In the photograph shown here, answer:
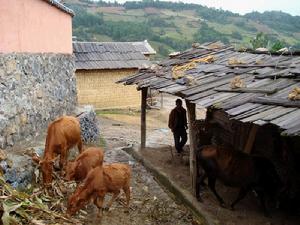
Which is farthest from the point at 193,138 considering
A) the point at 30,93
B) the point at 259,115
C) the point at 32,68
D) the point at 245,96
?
the point at 32,68

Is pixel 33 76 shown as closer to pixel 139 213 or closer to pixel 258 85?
pixel 139 213

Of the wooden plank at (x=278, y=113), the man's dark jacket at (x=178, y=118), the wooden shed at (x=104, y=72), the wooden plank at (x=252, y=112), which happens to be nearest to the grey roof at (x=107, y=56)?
the wooden shed at (x=104, y=72)

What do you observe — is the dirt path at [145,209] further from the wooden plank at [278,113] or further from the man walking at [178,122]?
the wooden plank at [278,113]

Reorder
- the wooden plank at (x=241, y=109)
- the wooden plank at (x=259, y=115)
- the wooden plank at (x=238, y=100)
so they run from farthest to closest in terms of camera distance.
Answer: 1. the wooden plank at (x=238, y=100)
2. the wooden plank at (x=241, y=109)
3. the wooden plank at (x=259, y=115)

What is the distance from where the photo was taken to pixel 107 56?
25.9m

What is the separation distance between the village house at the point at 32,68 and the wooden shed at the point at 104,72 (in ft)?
28.2

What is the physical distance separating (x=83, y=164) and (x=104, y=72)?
55.5ft

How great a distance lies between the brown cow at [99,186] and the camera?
735cm

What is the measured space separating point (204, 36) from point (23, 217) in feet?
237

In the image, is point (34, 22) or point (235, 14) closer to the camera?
point (34, 22)

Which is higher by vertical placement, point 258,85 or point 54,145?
point 258,85

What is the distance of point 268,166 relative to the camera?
8.21 m

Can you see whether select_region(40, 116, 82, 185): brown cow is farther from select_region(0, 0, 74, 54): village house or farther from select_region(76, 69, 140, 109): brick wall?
select_region(76, 69, 140, 109): brick wall

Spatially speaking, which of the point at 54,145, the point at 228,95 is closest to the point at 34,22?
the point at 54,145
